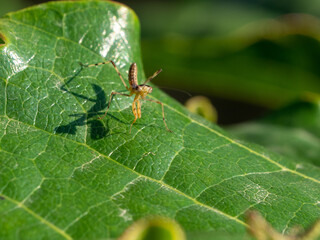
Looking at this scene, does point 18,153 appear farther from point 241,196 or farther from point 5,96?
point 241,196

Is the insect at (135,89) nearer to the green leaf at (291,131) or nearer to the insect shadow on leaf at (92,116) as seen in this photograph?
the insect shadow on leaf at (92,116)

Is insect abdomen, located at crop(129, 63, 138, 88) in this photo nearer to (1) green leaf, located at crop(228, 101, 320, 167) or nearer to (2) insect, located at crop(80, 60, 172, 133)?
(2) insect, located at crop(80, 60, 172, 133)

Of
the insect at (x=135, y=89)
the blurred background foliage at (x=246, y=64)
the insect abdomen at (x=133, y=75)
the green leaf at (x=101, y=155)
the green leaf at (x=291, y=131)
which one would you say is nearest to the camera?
the green leaf at (x=101, y=155)

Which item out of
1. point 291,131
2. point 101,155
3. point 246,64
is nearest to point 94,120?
point 101,155

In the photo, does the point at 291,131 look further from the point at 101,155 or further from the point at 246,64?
the point at 101,155

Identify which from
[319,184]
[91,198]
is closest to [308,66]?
[319,184]

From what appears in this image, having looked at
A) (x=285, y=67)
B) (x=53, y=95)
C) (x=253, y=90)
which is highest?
(x=53, y=95)

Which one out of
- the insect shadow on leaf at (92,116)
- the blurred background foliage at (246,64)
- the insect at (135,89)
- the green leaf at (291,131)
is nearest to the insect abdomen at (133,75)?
the insect at (135,89)
